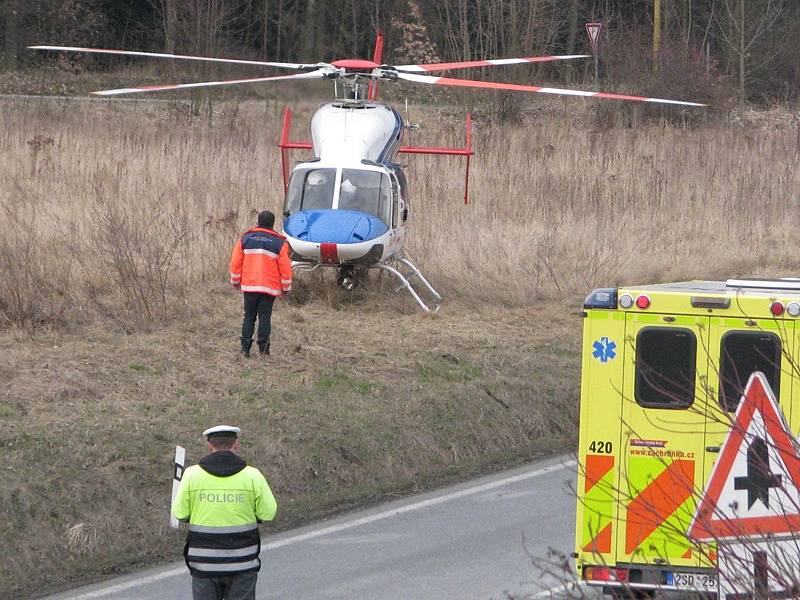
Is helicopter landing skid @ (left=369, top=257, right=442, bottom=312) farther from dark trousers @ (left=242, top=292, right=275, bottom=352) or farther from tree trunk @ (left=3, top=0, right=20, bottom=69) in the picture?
tree trunk @ (left=3, top=0, right=20, bottom=69)

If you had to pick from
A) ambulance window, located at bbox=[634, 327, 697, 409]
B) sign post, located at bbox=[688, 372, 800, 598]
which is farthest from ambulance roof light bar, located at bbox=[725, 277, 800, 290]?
sign post, located at bbox=[688, 372, 800, 598]

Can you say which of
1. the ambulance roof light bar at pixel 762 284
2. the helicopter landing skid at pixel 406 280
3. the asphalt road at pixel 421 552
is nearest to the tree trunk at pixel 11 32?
the helicopter landing skid at pixel 406 280

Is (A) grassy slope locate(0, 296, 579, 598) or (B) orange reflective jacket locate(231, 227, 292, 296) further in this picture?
(B) orange reflective jacket locate(231, 227, 292, 296)

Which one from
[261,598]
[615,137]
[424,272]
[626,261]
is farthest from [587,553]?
[615,137]

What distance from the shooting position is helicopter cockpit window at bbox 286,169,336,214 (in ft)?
62.3

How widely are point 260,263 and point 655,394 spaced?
8026 millimetres

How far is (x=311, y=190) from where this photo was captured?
62.6 feet

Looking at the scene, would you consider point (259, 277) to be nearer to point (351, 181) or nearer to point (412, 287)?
point (351, 181)

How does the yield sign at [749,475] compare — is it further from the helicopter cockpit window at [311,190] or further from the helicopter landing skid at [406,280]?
the helicopter cockpit window at [311,190]

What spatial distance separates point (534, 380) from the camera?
1608cm

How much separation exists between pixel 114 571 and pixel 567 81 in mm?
30919

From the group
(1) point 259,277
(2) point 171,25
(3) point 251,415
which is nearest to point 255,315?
(1) point 259,277

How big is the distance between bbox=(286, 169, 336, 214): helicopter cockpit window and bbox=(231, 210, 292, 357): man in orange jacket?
11.3 ft

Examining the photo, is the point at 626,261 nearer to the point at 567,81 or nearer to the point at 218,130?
the point at 218,130
